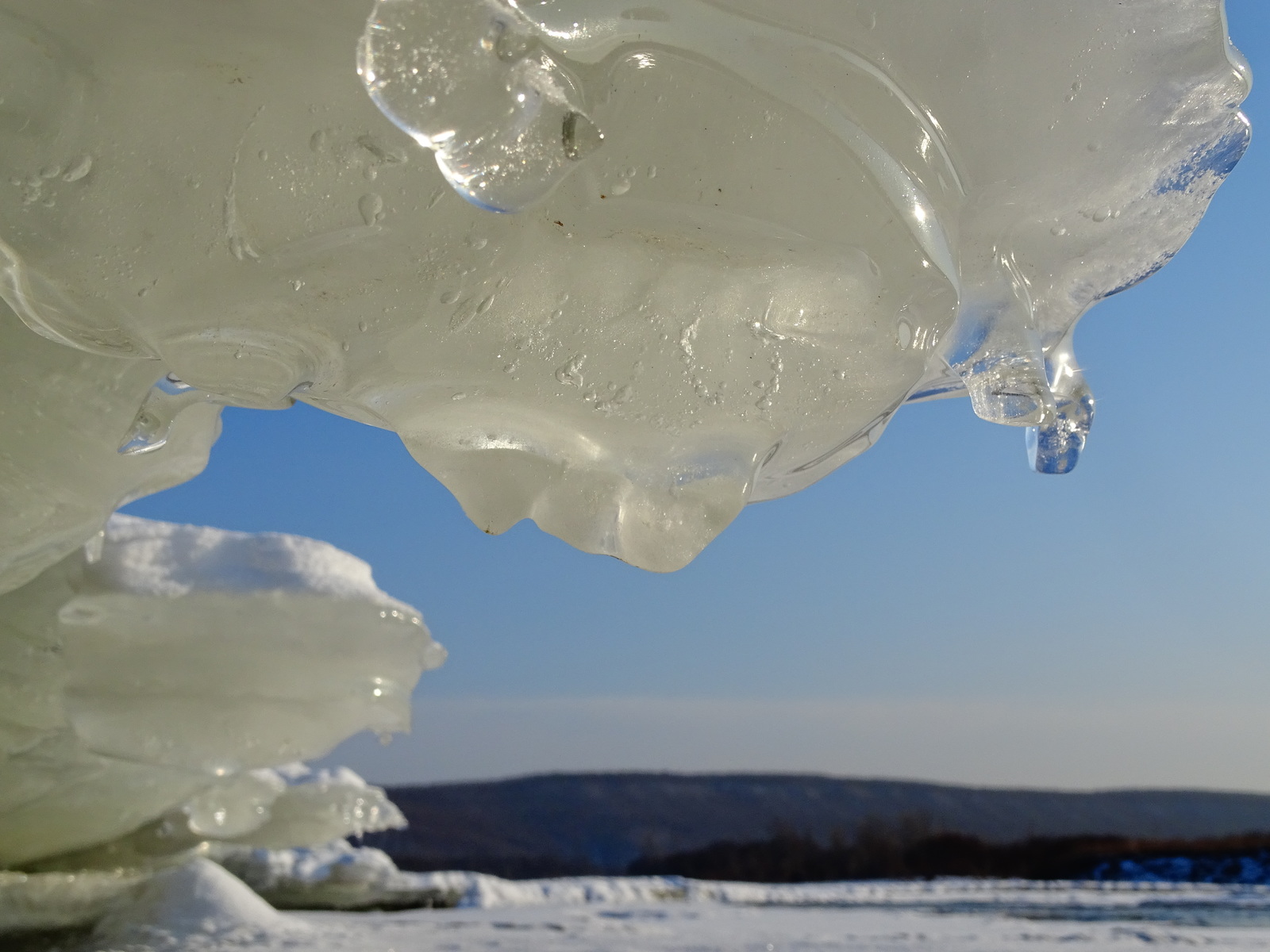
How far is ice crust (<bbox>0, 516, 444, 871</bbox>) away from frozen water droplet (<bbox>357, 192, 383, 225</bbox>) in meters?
1.34

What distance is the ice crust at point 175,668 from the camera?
1.75 m

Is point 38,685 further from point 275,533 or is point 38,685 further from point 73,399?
point 73,399

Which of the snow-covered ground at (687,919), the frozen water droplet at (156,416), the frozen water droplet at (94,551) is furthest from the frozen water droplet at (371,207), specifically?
the snow-covered ground at (687,919)

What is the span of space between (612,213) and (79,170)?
37 cm

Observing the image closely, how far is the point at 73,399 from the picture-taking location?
1.20 metres

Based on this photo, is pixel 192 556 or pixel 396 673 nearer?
pixel 192 556

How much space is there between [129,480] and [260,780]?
162 centimetres

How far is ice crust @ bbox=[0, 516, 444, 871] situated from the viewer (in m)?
1.75

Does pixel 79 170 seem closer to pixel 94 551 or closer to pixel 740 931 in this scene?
pixel 94 551

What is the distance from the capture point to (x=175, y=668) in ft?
6.08

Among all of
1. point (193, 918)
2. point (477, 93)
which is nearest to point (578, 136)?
point (477, 93)

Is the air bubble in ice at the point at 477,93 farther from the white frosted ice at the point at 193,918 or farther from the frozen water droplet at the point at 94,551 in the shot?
the white frosted ice at the point at 193,918

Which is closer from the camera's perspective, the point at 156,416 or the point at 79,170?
the point at 79,170

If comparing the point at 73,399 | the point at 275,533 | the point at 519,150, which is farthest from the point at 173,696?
the point at 519,150
